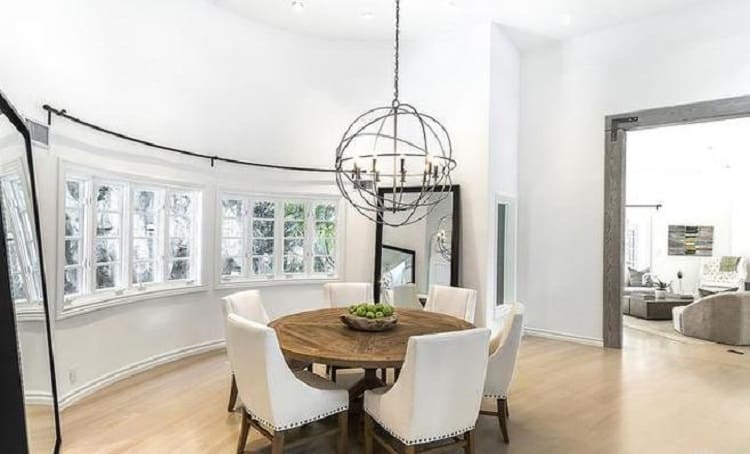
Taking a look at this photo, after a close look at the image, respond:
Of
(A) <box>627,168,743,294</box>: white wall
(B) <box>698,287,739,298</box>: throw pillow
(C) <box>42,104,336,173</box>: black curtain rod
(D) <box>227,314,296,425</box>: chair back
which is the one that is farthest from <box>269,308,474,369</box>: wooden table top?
(A) <box>627,168,743,294</box>: white wall

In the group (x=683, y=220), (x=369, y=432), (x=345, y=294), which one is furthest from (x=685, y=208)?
(x=369, y=432)

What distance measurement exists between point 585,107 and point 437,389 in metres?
4.79

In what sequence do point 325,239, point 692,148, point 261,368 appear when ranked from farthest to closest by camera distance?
point 692,148, point 325,239, point 261,368

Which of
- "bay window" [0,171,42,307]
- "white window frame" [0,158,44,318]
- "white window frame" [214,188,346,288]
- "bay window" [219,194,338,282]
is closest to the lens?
"bay window" [0,171,42,307]

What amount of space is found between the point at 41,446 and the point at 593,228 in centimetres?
573

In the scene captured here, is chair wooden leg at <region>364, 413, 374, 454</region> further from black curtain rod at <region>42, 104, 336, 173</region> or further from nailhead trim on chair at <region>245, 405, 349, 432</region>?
black curtain rod at <region>42, 104, 336, 173</region>

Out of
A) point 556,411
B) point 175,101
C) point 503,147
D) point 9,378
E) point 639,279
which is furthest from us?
point 639,279

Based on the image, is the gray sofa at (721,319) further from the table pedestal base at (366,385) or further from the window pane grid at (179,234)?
the window pane grid at (179,234)

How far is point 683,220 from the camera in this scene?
10.4 metres

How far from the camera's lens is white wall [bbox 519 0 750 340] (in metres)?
4.93

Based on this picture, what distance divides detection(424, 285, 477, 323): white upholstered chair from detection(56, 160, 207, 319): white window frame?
8.40ft

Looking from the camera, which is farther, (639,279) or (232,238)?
(639,279)

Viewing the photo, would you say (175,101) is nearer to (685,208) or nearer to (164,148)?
(164,148)

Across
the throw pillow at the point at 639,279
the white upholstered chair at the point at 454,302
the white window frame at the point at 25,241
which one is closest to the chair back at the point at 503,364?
the white upholstered chair at the point at 454,302
